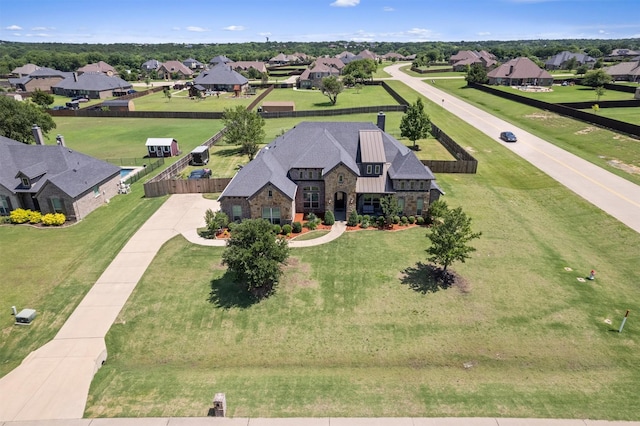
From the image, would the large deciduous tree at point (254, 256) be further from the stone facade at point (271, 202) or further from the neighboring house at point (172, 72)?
the neighboring house at point (172, 72)

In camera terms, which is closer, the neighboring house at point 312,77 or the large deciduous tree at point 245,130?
the large deciduous tree at point 245,130

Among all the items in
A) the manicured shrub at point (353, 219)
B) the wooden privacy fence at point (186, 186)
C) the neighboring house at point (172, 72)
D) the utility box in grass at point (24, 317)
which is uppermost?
the neighboring house at point (172, 72)

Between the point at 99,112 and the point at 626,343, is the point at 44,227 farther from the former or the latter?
the point at 99,112

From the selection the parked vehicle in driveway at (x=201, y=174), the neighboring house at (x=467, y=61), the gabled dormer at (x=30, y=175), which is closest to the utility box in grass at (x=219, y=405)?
the gabled dormer at (x=30, y=175)

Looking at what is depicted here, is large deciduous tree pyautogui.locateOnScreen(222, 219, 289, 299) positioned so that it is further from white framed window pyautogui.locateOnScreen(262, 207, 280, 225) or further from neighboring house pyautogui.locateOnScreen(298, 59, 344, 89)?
neighboring house pyautogui.locateOnScreen(298, 59, 344, 89)

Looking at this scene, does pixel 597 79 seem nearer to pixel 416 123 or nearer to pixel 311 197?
pixel 416 123

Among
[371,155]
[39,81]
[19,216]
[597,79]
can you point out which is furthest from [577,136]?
[39,81]

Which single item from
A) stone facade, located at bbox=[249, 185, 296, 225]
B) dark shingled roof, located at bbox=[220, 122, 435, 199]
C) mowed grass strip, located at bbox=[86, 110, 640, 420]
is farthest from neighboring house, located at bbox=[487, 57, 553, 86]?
stone facade, located at bbox=[249, 185, 296, 225]
